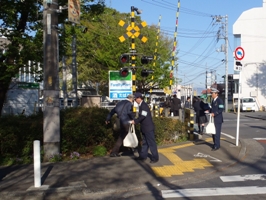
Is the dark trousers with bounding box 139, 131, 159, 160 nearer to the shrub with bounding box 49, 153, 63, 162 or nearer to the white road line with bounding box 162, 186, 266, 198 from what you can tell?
the shrub with bounding box 49, 153, 63, 162

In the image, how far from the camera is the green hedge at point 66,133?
10438mm

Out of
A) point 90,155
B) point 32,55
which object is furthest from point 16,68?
point 90,155

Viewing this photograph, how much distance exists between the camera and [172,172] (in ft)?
29.9

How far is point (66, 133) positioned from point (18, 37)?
4.47 meters

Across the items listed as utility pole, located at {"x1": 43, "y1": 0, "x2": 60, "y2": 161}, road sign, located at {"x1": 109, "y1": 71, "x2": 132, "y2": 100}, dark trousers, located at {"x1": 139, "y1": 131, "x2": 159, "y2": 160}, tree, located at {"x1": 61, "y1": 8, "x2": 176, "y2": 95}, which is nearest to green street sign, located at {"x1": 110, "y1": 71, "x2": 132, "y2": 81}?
road sign, located at {"x1": 109, "y1": 71, "x2": 132, "y2": 100}

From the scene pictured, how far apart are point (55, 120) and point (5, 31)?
522cm

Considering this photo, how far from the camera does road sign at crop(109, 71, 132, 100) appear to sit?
15.1 metres

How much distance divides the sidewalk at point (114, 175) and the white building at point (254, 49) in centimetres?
4514

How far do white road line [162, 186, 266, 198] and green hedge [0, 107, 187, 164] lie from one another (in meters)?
3.99

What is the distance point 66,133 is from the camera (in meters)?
11.0

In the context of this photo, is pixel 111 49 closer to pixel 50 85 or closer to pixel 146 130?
pixel 50 85

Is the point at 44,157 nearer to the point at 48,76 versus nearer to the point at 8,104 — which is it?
the point at 48,76

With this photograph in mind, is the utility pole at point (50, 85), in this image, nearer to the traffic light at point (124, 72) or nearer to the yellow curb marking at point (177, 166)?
the yellow curb marking at point (177, 166)

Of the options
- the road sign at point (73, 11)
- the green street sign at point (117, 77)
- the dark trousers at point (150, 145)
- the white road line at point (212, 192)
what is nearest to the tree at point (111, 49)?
the green street sign at point (117, 77)
